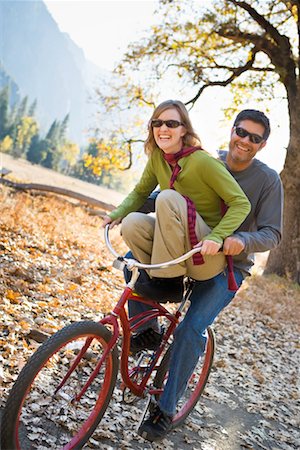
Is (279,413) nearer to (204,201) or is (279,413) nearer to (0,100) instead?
(204,201)

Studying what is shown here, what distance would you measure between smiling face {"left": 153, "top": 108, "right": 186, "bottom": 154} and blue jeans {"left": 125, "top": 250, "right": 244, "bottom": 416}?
0.99 metres

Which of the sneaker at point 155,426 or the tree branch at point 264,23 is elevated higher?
the tree branch at point 264,23

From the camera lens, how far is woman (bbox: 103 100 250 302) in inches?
116

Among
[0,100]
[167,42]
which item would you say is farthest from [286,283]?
[0,100]

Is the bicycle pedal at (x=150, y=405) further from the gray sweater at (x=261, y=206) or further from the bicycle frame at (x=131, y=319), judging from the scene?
the gray sweater at (x=261, y=206)

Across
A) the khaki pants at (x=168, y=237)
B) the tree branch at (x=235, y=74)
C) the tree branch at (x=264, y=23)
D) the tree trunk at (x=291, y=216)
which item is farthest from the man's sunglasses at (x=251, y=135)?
the tree branch at (x=235, y=74)

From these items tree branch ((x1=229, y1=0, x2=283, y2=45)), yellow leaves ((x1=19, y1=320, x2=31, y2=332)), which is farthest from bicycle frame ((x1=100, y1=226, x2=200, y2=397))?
tree branch ((x1=229, y1=0, x2=283, y2=45))

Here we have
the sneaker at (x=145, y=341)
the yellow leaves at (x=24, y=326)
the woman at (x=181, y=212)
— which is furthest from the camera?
the yellow leaves at (x=24, y=326)

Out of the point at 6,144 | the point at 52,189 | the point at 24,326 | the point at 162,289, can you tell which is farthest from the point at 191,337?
the point at 6,144

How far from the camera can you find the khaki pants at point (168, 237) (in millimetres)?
2908

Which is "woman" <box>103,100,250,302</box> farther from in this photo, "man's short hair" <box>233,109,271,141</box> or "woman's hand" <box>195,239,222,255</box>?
"man's short hair" <box>233,109,271,141</box>

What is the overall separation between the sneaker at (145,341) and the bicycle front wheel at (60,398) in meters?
0.30

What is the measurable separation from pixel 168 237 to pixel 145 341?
3.48ft

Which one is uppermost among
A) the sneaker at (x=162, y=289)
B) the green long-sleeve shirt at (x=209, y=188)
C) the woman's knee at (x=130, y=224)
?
the green long-sleeve shirt at (x=209, y=188)
